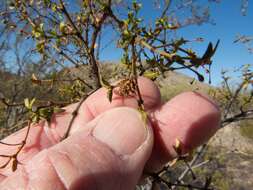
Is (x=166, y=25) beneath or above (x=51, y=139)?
above

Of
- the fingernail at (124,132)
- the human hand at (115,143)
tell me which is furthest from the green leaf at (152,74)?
the fingernail at (124,132)

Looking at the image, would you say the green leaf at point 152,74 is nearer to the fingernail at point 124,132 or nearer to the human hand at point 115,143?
the human hand at point 115,143

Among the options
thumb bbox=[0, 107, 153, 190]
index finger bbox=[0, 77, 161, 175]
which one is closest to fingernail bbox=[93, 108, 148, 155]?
thumb bbox=[0, 107, 153, 190]

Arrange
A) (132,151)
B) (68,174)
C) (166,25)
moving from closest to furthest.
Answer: (68,174), (166,25), (132,151)

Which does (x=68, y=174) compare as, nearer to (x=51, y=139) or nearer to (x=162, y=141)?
(x=162, y=141)

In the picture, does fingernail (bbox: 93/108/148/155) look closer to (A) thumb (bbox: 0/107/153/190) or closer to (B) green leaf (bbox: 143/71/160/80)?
(A) thumb (bbox: 0/107/153/190)

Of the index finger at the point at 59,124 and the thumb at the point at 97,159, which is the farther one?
the index finger at the point at 59,124

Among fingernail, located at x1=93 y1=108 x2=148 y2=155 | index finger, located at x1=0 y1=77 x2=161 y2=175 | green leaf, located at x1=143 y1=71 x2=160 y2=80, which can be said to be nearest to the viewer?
green leaf, located at x1=143 y1=71 x2=160 y2=80

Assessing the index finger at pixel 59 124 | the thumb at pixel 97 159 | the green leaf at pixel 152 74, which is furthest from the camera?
the index finger at pixel 59 124

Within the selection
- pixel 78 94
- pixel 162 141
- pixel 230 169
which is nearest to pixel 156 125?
pixel 162 141
